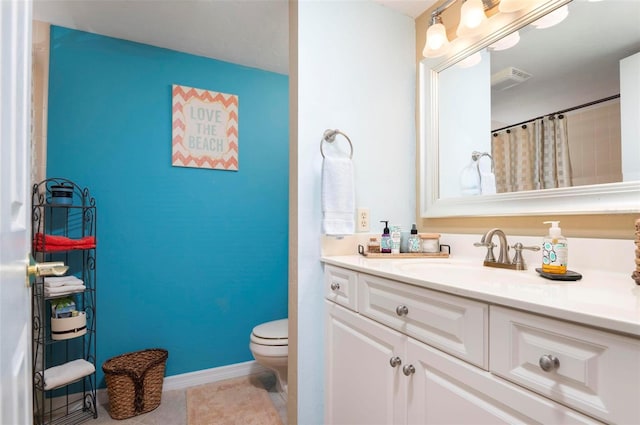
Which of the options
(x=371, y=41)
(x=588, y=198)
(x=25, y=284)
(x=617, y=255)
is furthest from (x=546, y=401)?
(x=371, y=41)

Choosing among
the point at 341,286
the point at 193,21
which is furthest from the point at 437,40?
the point at 193,21

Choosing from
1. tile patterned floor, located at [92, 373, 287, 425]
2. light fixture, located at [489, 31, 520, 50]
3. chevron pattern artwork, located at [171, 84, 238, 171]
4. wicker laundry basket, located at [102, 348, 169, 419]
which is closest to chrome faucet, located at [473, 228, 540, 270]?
light fixture, located at [489, 31, 520, 50]

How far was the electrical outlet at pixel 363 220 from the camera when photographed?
1.59m

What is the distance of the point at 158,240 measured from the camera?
2088mm

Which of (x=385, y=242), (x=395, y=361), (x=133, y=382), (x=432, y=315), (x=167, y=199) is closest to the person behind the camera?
(x=432, y=315)

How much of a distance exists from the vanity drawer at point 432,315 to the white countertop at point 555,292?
3cm

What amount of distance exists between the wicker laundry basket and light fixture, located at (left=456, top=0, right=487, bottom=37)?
7.78 ft

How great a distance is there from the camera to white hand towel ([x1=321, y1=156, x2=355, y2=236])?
143 centimetres

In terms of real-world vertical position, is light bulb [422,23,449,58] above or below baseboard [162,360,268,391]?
above

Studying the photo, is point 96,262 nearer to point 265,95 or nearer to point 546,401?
point 265,95

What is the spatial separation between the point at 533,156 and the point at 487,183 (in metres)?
0.21

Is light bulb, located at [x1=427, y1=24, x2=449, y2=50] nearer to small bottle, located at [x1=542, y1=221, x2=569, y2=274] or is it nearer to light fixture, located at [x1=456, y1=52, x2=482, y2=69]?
light fixture, located at [x1=456, y1=52, x2=482, y2=69]

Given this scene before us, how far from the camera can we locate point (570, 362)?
594 mm

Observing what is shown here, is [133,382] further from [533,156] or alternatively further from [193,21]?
[533,156]
